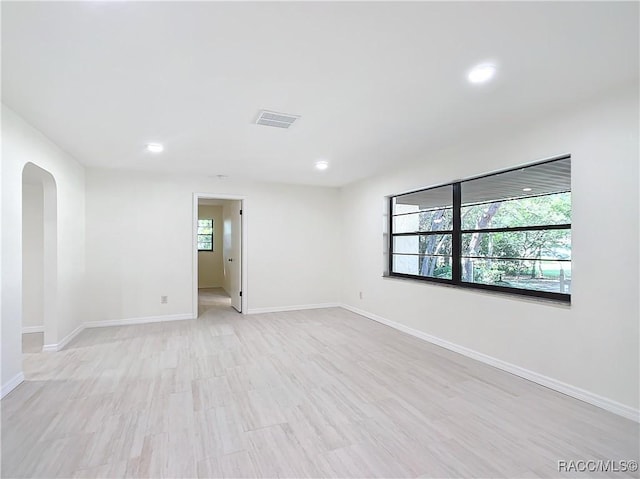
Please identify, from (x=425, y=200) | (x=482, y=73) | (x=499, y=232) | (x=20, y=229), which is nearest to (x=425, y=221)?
(x=425, y=200)

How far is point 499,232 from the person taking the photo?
3.54 meters

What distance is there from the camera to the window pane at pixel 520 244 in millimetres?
2977

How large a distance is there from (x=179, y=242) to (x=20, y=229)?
2468 millimetres

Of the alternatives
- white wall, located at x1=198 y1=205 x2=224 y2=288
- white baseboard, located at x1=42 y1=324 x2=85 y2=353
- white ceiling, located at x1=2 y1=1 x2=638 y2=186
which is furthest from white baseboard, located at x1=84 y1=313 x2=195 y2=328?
white wall, located at x1=198 y1=205 x2=224 y2=288

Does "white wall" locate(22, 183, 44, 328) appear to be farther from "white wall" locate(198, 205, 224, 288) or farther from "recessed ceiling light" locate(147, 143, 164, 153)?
"white wall" locate(198, 205, 224, 288)

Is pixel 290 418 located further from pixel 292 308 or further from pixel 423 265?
pixel 292 308

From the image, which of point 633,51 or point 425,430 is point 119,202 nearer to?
point 425,430

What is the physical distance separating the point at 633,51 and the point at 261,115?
2547 mm

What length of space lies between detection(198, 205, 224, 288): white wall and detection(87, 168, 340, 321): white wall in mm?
3864

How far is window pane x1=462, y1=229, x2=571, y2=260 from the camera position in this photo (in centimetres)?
298

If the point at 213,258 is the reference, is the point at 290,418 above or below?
below

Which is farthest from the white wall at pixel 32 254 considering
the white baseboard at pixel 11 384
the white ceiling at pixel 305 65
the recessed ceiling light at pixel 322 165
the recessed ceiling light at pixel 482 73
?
the recessed ceiling light at pixel 482 73

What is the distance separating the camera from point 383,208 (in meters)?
5.26

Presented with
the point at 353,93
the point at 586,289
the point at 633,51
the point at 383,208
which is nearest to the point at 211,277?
the point at 383,208
